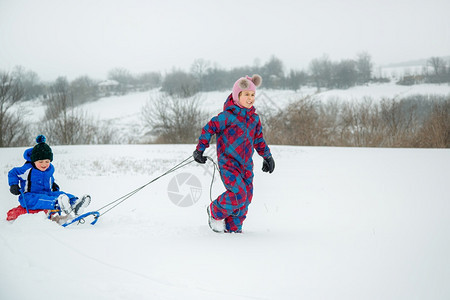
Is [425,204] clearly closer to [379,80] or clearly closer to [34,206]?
[34,206]

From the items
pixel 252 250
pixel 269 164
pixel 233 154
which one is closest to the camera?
pixel 252 250

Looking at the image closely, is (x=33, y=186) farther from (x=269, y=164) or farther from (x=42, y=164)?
(x=269, y=164)

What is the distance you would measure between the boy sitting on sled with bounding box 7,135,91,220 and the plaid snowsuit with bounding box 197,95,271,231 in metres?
1.64

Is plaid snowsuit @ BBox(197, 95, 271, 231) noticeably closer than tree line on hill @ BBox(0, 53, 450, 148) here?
Yes

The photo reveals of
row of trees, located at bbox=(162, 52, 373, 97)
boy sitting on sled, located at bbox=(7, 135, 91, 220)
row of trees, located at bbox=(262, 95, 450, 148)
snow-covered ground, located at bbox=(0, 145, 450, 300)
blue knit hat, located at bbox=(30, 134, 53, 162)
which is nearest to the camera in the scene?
snow-covered ground, located at bbox=(0, 145, 450, 300)

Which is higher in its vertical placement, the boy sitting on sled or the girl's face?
the girl's face

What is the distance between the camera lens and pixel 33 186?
3.50 meters

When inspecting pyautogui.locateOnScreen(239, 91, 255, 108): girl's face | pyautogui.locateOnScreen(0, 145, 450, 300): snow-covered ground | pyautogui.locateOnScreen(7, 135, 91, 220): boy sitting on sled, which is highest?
pyautogui.locateOnScreen(239, 91, 255, 108): girl's face

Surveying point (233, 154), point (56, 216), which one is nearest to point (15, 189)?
→ point (56, 216)

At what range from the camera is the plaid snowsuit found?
295 centimetres

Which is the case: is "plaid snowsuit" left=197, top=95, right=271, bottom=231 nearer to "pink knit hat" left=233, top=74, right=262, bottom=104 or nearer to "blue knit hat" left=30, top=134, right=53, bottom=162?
"pink knit hat" left=233, top=74, right=262, bottom=104

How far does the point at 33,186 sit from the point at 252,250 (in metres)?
2.65

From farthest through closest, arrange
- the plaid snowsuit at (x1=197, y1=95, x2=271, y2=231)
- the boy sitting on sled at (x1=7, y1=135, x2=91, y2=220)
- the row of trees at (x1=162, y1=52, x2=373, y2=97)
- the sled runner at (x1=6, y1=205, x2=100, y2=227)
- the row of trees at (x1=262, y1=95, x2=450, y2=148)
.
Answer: the row of trees at (x1=162, y1=52, x2=373, y2=97), the row of trees at (x1=262, y1=95, x2=450, y2=148), the boy sitting on sled at (x1=7, y1=135, x2=91, y2=220), the sled runner at (x1=6, y1=205, x2=100, y2=227), the plaid snowsuit at (x1=197, y1=95, x2=271, y2=231)

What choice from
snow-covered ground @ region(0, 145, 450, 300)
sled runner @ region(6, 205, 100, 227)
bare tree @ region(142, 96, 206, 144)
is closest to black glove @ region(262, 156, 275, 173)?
snow-covered ground @ region(0, 145, 450, 300)
